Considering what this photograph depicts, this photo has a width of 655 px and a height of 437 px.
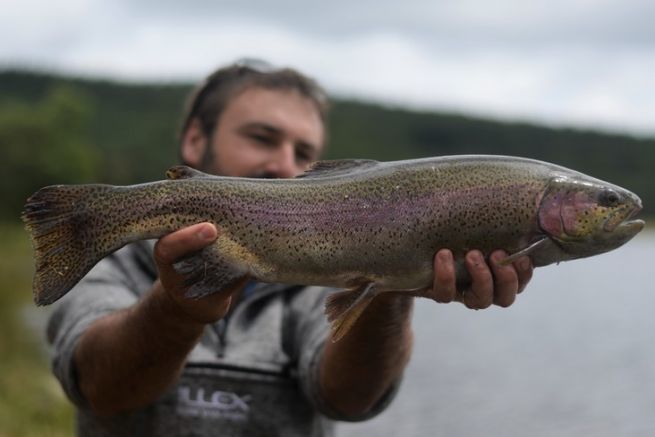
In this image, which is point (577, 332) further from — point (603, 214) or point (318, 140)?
point (603, 214)

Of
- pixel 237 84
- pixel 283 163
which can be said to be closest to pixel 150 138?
pixel 237 84

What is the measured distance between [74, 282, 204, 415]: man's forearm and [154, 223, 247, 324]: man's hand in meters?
0.08

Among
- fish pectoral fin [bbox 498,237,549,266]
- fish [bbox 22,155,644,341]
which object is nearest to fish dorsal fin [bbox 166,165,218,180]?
fish [bbox 22,155,644,341]

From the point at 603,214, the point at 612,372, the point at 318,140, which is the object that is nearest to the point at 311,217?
the point at 603,214

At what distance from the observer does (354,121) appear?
404ft

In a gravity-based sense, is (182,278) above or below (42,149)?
above

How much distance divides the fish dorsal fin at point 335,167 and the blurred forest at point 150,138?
5753 centimetres

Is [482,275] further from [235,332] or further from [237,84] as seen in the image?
[237,84]

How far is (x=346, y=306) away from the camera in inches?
136

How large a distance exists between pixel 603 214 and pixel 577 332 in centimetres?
2405

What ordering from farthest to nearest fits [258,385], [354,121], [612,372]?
1. [354,121]
2. [612,372]
3. [258,385]

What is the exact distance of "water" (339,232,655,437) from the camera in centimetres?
1594

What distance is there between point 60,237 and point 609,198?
7.13 feet

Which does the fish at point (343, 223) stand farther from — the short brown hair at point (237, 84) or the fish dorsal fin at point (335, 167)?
the short brown hair at point (237, 84)
